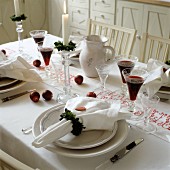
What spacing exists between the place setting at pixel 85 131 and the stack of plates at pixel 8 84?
316 mm

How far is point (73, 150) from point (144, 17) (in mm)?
1954

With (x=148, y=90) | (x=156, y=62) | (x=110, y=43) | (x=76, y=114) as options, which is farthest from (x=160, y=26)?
(x=76, y=114)

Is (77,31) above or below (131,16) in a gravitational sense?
below

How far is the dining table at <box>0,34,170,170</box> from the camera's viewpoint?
2.86ft

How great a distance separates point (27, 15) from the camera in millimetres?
3332

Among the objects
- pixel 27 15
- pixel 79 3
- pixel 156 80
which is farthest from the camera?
pixel 27 15

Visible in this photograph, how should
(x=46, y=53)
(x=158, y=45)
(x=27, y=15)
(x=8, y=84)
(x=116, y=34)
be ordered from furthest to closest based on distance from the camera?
(x=27, y=15), (x=116, y=34), (x=158, y=45), (x=46, y=53), (x=8, y=84)

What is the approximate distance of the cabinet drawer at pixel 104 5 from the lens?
9.25 ft

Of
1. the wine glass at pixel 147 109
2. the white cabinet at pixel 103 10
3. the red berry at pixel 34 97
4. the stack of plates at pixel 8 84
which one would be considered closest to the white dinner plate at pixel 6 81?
the stack of plates at pixel 8 84

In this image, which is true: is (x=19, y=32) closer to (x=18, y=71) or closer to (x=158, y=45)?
(x=18, y=71)

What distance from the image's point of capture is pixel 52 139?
2.83 ft

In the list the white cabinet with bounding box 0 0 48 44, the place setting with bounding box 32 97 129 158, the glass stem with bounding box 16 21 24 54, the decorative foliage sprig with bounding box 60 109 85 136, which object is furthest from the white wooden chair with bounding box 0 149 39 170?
the white cabinet with bounding box 0 0 48 44

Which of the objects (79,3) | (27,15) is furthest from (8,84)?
(27,15)

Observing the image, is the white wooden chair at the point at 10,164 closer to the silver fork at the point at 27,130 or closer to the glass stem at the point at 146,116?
the silver fork at the point at 27,130
